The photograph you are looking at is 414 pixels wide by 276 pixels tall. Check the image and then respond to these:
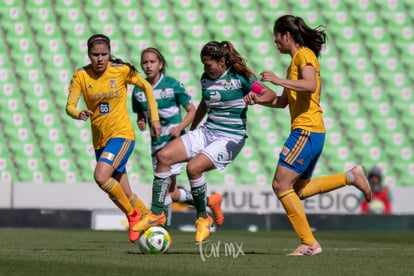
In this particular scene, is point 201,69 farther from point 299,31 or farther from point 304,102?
point 304,102

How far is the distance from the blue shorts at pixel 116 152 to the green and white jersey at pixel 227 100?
78 cm

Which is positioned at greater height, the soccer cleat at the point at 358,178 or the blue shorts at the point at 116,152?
the blue shorts at the point at 116,152

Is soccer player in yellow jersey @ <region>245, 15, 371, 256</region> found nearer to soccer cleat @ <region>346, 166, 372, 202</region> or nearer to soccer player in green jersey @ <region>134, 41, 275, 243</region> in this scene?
soccer cleat @ <region>346, 166, 372, 202</region>

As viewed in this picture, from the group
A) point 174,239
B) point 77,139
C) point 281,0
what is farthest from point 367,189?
point 281,0

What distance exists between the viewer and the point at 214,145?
8.35 m

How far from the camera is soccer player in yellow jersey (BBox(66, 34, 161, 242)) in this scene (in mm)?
8398

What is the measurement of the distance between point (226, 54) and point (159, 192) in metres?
1.37

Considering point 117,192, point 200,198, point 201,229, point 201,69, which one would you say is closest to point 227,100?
point 200,198

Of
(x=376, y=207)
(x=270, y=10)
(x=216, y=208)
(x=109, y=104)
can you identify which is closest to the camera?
(x=109, y=104)

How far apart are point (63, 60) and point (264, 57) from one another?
374 cm

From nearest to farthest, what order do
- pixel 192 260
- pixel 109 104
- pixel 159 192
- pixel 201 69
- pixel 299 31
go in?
1. pixel 192 260
2. pixel 299 31
3. pixel 159 192
4. pixel 109 104
5. pixel 201 69

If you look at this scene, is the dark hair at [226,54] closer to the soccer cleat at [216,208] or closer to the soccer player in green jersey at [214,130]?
the soccer player in green jersey at [214,130]

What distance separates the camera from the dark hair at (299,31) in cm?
728

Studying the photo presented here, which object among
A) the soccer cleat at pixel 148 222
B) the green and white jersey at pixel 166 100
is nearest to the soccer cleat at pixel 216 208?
the green and white jersey at pixel 166 100
